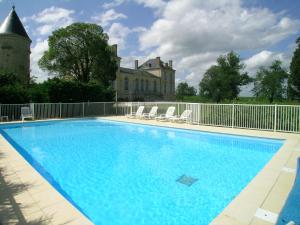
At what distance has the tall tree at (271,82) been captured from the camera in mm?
35406

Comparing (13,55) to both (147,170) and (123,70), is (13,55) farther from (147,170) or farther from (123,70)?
(147,170)

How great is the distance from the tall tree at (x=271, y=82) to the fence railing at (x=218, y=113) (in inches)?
1008

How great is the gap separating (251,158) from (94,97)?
53.5 ft

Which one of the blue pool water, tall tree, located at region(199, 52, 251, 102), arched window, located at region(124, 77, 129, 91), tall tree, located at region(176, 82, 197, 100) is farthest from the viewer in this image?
A: tall tree, located at region(176, 82, 197, 100)

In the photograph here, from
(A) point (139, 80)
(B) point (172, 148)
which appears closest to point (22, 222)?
(B) point (172, 148)

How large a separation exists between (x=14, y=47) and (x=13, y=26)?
297 centimetres

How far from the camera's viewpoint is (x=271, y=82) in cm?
3584

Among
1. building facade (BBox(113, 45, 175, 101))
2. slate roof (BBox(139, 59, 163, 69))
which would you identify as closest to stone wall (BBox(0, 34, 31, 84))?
building facade (BBox(113, 45, 175, 101))

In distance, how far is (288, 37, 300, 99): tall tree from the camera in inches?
1123

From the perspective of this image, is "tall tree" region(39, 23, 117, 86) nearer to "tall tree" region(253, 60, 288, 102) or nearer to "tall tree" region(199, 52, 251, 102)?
"tall tree" region(199, 52, 251, 102)

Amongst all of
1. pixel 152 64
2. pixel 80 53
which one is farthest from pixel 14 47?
pixel 152 64

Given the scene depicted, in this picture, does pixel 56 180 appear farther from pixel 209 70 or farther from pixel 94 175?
pixel 209 70

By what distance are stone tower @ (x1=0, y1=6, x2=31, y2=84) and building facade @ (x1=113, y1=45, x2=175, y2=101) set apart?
43.2 ft

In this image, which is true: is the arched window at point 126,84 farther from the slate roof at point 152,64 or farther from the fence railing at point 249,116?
the fence railing at point 249,116
